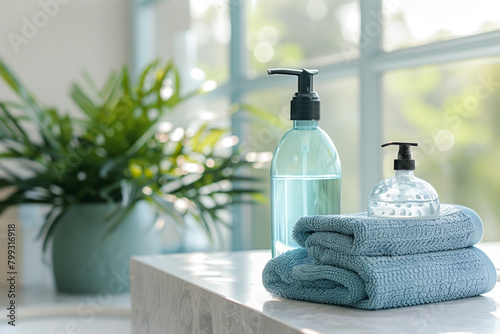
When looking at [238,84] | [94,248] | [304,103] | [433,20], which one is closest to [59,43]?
[238,84]

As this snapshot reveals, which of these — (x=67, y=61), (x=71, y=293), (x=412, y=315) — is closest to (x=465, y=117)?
(x=412, y=315)

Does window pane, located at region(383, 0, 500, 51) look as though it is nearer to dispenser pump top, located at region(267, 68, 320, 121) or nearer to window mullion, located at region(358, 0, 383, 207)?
window mullion, located at region(358, 0, 383, 207)

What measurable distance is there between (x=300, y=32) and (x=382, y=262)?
4.48ft

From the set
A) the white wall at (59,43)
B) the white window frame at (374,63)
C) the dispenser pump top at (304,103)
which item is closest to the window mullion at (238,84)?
the white window frame at (374,63)

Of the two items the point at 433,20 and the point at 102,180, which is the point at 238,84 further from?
the point at 433,20

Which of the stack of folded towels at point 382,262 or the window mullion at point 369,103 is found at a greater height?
the window mullion at point 369,103

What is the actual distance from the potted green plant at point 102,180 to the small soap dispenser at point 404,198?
96 cm

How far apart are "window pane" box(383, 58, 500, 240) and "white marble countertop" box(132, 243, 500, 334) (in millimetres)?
546

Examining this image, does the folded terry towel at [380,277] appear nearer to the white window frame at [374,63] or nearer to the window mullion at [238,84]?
the white window frame at [374,63]

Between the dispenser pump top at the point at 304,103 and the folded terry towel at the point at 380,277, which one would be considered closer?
the folded terry towel at the point at 380,277

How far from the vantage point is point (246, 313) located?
0.66 meters

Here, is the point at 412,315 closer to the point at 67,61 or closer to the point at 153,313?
the point at 153,313

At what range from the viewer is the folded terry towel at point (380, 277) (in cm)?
62

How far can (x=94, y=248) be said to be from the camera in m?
1.61
